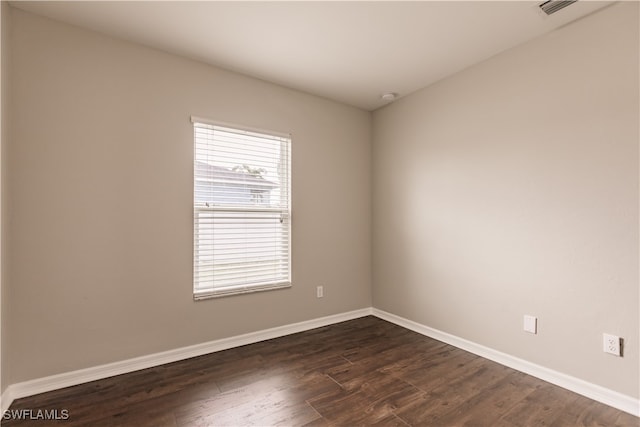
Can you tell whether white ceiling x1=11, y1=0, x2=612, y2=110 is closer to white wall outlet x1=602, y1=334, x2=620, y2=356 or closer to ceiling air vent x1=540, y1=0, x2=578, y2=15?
ceiling air vent x1=540, y1=0, x2=578, y2=15

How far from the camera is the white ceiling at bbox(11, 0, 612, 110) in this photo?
2047 mm

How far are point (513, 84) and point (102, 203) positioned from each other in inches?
128

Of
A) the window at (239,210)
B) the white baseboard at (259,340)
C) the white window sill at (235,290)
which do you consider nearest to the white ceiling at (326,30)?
the window at (239,210)

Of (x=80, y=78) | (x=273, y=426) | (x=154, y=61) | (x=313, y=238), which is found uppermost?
(x=154, y=61)

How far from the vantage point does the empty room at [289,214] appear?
198 cm

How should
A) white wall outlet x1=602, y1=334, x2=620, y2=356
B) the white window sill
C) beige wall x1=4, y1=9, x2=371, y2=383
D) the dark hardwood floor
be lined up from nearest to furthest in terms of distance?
the dark hardwood floor → white wall outlet x1=602, y1=334, x2=620, y2=356 → beige wall x1=4, y1=9, x2=371, y2=383 → the white window sill

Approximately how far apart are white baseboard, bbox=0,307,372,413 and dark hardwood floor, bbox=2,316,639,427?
58 millimetres

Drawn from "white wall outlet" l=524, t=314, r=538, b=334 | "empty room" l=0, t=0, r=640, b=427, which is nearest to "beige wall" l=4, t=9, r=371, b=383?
"empty room" l=0, t=0, r=640, b=427

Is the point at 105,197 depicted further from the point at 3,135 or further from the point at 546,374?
the point at 546,374

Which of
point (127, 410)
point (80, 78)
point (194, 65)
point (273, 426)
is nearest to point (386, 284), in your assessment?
point (273, 426)

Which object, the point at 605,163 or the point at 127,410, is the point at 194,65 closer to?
the point at 127,410

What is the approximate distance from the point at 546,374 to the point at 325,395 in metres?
1.60

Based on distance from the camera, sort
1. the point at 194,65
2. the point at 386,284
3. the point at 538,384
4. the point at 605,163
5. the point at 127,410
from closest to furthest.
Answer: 1. the point at 127,410
2. the point at 605,163
3. the point at 538,384
4. the point at 194,65
5. the point at 386,284

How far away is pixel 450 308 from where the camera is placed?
9.73 feet
